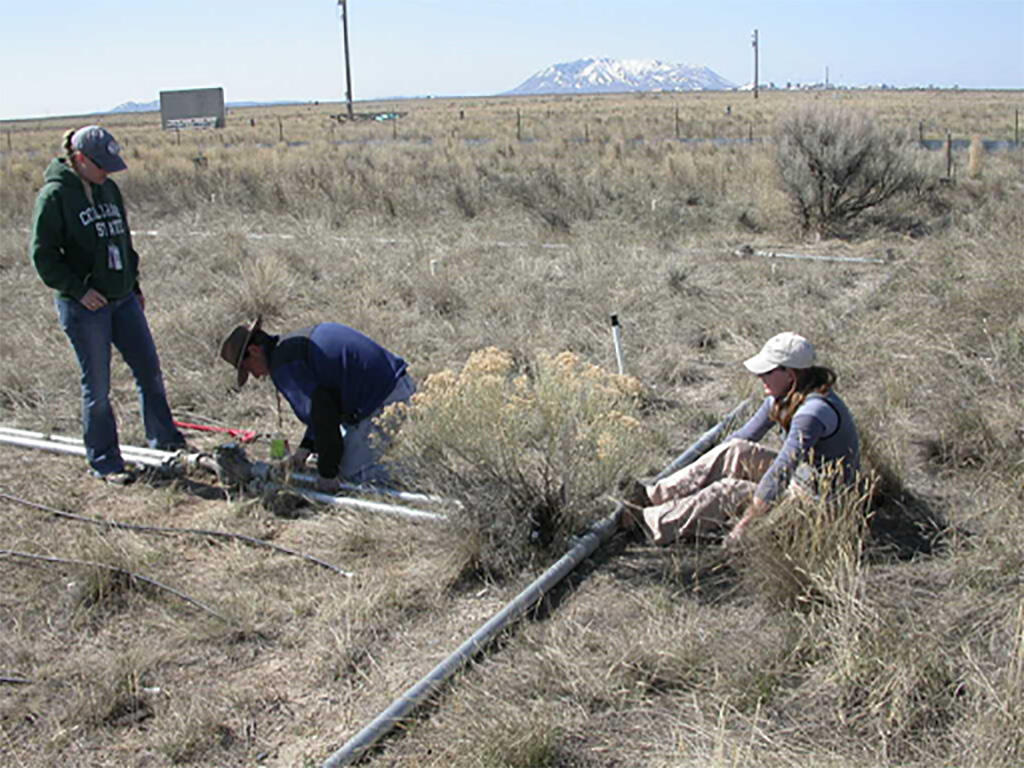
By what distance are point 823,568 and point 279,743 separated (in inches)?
84.8

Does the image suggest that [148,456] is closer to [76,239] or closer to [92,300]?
[92,300]

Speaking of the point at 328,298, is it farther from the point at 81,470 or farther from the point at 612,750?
the point at 612,750

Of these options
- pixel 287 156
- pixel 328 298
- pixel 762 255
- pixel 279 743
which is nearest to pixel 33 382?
pixel 328 298

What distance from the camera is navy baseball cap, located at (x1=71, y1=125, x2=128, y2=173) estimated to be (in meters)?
5.55

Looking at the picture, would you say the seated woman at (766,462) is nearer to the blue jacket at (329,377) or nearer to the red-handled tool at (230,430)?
the blue jacket at (329,377)

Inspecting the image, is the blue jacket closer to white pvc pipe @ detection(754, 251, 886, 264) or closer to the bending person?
the bending person

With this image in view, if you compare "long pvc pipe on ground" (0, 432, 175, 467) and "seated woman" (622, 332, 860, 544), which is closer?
"seated woman" (622, 332, 860, 544)

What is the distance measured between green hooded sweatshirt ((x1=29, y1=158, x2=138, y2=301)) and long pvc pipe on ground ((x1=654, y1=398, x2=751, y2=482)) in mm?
3319

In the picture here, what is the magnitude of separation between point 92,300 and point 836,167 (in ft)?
38.0

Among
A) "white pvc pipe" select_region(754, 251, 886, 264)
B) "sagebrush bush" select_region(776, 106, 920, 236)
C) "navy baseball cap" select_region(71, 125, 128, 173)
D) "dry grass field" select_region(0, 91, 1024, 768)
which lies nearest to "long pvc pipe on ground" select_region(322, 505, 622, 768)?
"dry grass field" select_region(0, 91, 1024, 768)

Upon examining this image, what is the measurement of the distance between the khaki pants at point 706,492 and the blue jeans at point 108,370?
3.19m

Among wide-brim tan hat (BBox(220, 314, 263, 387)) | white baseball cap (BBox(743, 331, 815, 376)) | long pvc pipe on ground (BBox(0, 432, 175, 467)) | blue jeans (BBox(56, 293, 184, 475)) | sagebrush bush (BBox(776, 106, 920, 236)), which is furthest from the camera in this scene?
sagebrush bush (BBox(776, 106, 920, 236))

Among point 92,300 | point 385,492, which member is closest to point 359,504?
point 385,492

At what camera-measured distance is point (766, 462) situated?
16.0 ft
